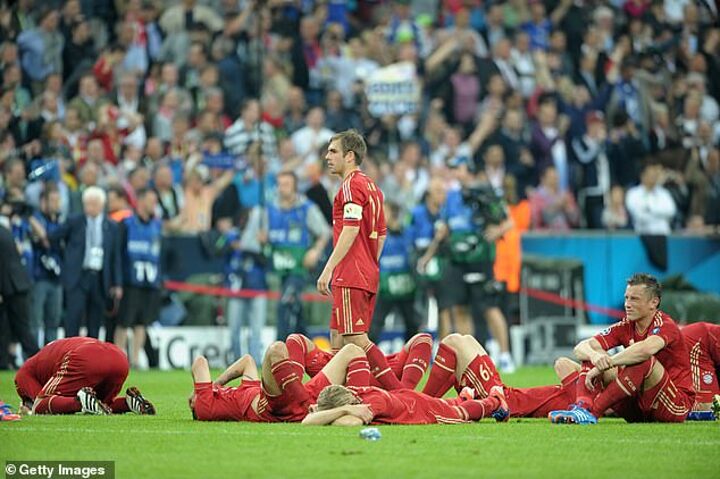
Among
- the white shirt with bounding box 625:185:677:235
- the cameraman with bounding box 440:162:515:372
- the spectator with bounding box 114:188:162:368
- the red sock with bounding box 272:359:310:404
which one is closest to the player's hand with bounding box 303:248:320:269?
the cameraman with bounding box 440:162:515:372

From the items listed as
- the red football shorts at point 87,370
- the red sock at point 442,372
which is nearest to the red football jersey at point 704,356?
the red sock at point 442,372

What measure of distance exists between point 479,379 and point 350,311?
1.31 metres

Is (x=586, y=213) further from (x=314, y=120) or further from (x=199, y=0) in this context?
(x=199, y=0)

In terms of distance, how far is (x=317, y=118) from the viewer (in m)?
21.4

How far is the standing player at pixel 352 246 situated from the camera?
1139 centimetres

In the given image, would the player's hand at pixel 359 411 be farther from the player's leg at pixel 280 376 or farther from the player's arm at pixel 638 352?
the player's arm at pixel 638 352

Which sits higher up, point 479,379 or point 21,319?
point 21,319

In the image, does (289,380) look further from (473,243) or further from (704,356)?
(473,243)

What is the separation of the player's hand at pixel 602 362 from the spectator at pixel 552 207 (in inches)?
451

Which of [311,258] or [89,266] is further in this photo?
[311,258]

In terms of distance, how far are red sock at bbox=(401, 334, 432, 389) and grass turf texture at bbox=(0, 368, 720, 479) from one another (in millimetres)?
829

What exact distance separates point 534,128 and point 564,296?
3.02m

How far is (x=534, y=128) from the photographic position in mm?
22578

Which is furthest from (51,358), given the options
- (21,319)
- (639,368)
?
(21,319)
